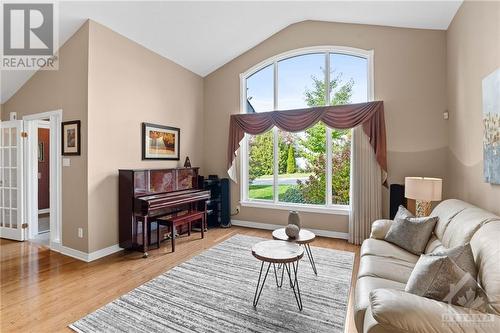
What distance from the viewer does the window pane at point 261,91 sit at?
4941 millimetres

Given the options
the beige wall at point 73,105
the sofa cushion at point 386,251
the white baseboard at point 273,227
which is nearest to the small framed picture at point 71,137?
the beige wall at point 73,105

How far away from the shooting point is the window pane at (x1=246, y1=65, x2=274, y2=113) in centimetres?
494

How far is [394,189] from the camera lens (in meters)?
3.79

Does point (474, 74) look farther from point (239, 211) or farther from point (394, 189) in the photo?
point (239, 211)

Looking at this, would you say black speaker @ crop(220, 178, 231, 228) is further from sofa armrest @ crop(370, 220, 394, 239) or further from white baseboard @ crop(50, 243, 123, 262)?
sofa armrest @ crop(370, 220, 394, 239)

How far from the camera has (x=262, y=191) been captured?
5.09 meters

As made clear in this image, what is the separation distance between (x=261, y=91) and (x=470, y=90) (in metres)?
3.21

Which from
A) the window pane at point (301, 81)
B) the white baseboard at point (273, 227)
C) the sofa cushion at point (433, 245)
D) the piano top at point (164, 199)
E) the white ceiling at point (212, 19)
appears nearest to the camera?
the sofa cushion at point (433, 245)

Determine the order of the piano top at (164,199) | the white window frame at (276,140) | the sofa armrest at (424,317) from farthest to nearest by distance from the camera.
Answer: the white window frame at (276,140), the piano top at (164,199), the sofa armrest at (424,317)

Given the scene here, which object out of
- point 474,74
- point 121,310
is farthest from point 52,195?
point 474,74

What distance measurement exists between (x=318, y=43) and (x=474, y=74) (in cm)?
241

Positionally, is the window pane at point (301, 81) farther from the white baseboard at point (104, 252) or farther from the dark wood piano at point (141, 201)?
the white baseboard at point (104, 252)

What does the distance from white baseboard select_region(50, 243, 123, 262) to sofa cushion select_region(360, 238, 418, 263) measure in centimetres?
328

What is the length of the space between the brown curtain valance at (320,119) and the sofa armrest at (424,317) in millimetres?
2896
